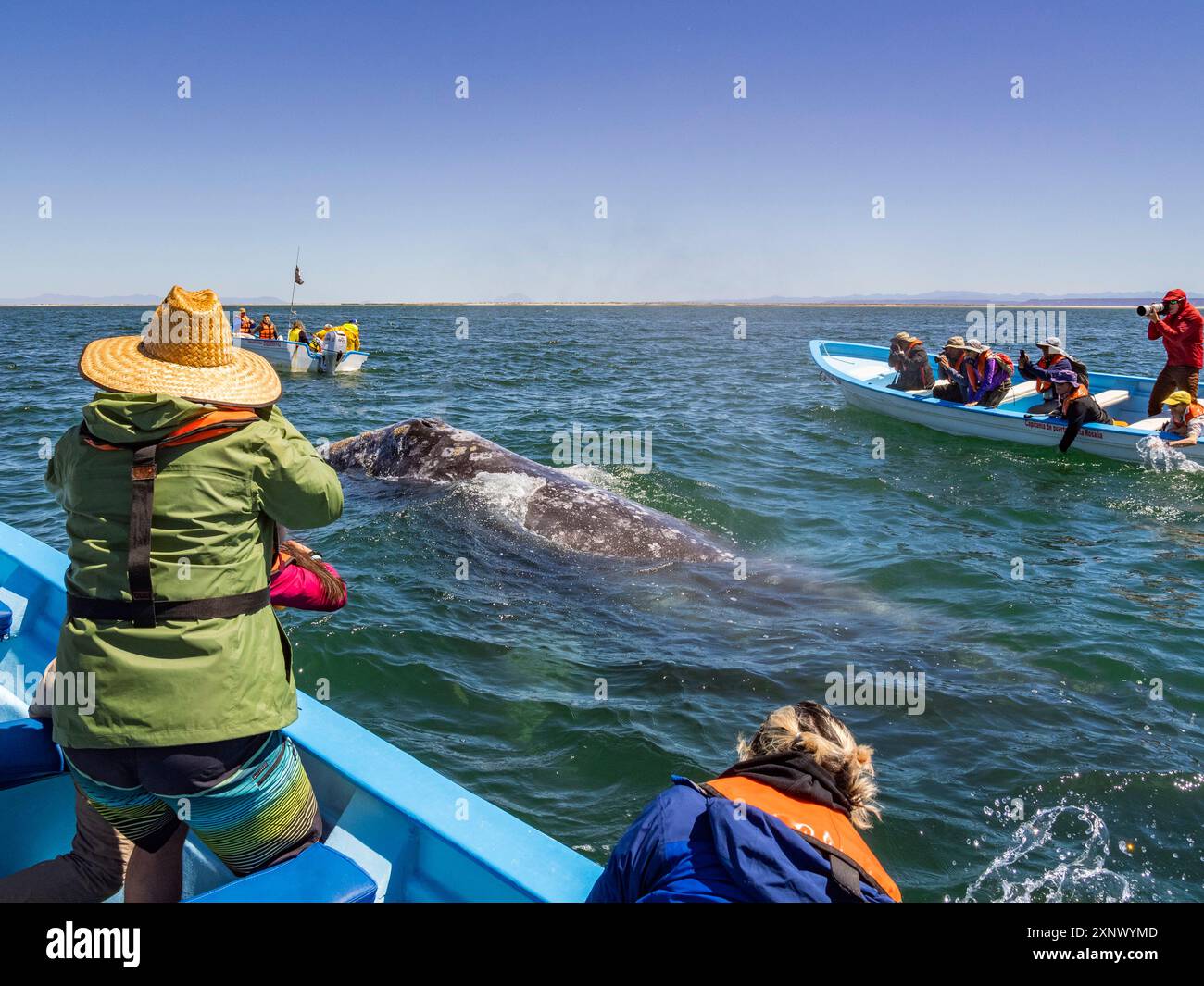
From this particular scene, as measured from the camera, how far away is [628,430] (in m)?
18.8

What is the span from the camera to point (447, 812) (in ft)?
11.1

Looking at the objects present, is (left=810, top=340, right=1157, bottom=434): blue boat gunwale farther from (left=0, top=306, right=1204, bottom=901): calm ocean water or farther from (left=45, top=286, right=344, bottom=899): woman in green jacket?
(left=45, top=286, right=344, bottom=899): woman in green jacket

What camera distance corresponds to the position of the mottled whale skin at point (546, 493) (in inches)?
385

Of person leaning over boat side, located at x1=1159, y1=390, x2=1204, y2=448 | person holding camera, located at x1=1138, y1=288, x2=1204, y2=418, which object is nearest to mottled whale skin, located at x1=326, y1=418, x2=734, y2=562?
person leaning over boat side, located at x1=1159, y1=390, x2=1204, y2=448

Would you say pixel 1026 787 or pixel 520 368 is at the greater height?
pixel 520 368

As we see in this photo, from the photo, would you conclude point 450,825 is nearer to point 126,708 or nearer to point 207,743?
point 207,743

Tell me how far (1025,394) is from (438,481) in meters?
13.6

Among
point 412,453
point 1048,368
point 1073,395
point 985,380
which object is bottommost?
point 412,453

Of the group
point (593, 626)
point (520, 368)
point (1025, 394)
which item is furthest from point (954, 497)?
point (520, 368)

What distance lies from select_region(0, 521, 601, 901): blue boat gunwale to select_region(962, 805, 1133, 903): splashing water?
9.24ft

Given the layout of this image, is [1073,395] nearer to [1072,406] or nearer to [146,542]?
[1072,406]

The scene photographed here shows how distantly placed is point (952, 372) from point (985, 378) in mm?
627

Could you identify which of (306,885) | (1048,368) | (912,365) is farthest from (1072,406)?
(306,885)
